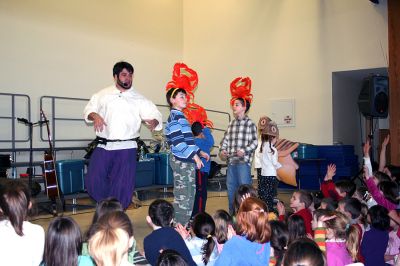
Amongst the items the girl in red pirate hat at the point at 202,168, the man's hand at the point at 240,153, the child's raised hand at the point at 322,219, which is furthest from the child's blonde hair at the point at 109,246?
the man's hand at the point at 240,153

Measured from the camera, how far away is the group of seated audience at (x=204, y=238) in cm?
171

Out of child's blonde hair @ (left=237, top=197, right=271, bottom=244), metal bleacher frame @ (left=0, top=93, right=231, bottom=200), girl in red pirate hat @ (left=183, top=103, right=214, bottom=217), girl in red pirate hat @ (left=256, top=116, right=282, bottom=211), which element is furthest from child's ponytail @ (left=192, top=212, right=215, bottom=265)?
metal bleacher frame @ (left=0, top=93, right=231, bottom=200)

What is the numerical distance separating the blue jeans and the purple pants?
58.9 inches

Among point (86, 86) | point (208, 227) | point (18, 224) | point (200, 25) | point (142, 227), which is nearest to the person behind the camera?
point (18, 224)

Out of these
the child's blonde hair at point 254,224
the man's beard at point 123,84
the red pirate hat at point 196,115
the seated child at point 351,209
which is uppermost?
the man's beard at point 123,84

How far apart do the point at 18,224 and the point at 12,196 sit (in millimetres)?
182

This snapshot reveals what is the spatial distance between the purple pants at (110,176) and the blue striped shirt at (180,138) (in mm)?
415

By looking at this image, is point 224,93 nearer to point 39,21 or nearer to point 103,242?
point 39,21

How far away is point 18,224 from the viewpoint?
2.04 meters

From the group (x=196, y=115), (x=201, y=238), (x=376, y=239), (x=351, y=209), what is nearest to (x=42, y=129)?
(x=196, y=115)

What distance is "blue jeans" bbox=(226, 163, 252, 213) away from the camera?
4664 mm

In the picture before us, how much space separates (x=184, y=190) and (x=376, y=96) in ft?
14.3

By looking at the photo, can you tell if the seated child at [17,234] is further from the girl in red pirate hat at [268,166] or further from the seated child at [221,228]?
the girl in red pirate hat at [268,166]

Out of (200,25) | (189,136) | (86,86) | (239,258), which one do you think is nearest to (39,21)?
(86,86)
